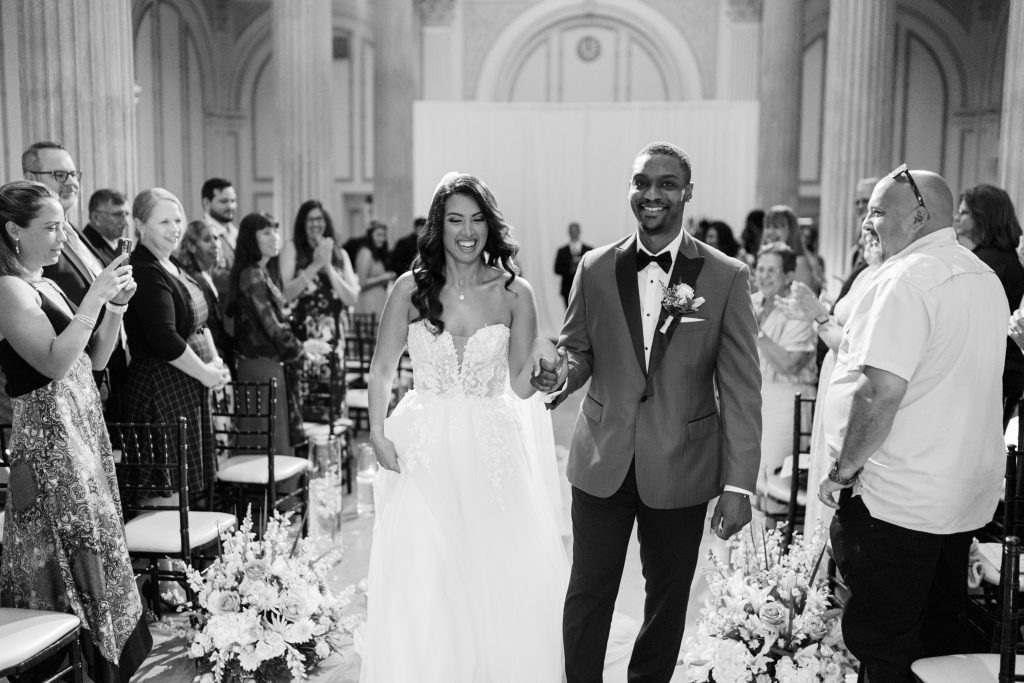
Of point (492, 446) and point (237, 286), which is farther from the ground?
point (237, 286)

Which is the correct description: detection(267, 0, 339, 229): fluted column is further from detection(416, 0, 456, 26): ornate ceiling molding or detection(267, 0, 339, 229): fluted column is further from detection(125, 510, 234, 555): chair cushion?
detection(416, 0, 456, 26): ornate ceiling molding

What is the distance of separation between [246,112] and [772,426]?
15.4 metres

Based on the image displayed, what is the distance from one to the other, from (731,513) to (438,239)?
1.29 metres

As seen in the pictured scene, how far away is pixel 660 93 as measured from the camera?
58.3ft

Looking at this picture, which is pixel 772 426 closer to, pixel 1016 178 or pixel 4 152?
pixel 1016 178

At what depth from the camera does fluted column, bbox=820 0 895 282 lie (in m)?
9.02

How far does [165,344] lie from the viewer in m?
4.20

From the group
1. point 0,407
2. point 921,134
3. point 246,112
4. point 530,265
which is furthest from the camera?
point 246,112

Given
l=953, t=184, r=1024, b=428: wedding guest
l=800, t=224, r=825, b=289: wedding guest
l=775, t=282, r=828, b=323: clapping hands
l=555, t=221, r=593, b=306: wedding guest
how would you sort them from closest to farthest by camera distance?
l=775, t=282, r=828, b=323: clapping hands → l=953, t=184, r=1024, b=428: wedding guest → l=800, t=224, r=825, b=289: wedding guest → l=555, t=221, r=593, b=306: wedding guest

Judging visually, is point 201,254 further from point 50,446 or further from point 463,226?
point 463,226

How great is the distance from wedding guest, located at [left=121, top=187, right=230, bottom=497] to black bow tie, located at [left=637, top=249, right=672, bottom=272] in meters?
2.32

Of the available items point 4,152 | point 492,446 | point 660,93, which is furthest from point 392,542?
point 660,93

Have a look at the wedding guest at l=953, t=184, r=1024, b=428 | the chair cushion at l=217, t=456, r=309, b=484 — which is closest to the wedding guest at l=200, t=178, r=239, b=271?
the chair cushion at l=217, t=456, r=309, b=484

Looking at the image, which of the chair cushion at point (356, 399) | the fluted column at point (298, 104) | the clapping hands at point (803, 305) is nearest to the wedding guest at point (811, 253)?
the clapping hands at point (803, 305)
